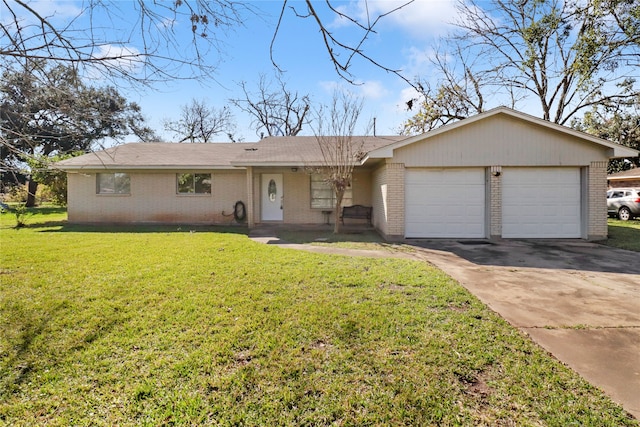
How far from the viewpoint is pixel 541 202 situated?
9.83 m

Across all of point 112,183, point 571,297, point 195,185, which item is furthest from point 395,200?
point 112,183

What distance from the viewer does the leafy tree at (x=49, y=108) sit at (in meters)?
2.87

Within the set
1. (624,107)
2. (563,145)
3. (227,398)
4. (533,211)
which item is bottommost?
(227,398)

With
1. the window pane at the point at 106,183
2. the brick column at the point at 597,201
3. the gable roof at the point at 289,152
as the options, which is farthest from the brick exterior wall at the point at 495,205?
the window pane at the point at 106,183

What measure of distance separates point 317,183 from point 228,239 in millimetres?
5190

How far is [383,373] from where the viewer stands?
2.72 m

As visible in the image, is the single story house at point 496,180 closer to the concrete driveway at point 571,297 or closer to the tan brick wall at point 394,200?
the tan brick wall at point 394,200

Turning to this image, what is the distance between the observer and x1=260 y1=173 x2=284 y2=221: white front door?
45.0 ft

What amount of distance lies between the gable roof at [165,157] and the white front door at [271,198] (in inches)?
63.0

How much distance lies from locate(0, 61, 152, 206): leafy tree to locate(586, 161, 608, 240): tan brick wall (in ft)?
38.1

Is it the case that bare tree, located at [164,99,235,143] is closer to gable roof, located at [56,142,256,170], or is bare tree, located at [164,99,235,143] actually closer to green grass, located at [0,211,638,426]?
gable roof, located at [56,142,256,170]

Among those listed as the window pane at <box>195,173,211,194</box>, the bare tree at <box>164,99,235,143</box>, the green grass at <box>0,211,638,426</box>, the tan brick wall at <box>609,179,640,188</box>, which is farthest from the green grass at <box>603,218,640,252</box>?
the bare tree at <box>164,99,235,143</box>

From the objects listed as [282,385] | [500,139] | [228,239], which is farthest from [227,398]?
[500,139]

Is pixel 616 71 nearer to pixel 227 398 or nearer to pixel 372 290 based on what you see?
pixel 372 290
